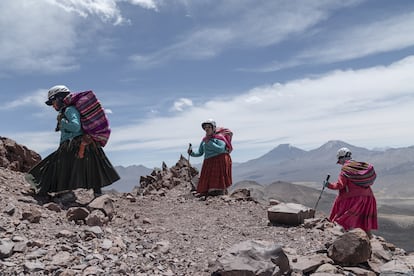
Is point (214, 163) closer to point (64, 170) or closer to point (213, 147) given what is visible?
point (213, 147)

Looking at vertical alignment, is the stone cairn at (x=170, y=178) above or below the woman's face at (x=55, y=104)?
below

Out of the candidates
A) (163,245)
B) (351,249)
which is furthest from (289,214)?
(163,245)

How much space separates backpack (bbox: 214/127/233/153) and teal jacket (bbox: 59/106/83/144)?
15.7ft

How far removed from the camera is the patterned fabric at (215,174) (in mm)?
11383

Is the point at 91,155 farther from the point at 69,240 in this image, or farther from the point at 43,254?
the point at 43,254

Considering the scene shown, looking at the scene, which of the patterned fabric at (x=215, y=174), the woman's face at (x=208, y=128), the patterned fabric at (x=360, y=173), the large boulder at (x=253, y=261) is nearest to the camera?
the large boulder at (x=253, y=261)

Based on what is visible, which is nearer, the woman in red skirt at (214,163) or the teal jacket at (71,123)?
the teal jacket at (71,123)

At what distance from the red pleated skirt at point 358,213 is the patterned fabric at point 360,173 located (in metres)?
0.33

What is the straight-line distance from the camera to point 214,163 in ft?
37.7

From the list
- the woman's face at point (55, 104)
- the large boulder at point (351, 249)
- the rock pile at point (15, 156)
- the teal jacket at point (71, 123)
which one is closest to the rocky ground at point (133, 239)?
the large boulder at point (351, 249)

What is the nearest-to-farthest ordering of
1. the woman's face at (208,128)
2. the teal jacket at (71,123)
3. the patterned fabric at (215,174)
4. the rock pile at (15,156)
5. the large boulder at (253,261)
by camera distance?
the large boulder at (253,261) → the teal jacket at (71,123) → the rock pile at (15,156) → the woman's face at (208,128) → the patterned fabric at (215,174)

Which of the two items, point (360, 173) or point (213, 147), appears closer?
Result: point (360, 173)

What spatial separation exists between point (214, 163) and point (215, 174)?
333mm

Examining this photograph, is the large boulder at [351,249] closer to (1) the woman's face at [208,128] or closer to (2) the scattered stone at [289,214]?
(2) the scattered stone at [289,214]
